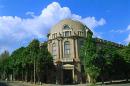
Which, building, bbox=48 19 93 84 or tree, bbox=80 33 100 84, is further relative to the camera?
building, bbox=48 19 93 84

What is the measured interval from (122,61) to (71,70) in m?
16.8

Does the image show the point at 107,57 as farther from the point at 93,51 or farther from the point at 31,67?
the point at 31,67

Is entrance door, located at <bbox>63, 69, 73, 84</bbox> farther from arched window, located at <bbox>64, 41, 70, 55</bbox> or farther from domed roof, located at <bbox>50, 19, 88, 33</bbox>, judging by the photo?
domed roof, located at <bbox>50, 19, 88, 33</bbox>

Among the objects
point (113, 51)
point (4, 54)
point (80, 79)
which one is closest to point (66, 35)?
point (80, 79)

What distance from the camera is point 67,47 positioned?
286ft

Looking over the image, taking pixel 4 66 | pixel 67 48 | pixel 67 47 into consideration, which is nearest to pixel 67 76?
pixel 67 48

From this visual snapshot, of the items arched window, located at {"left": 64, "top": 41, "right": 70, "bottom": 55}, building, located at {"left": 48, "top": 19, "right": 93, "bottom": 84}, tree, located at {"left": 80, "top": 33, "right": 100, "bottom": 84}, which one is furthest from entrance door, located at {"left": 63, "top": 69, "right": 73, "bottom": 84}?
tree, located at {"left": 80, "top": 33, "right": 100, "bottom": 84}

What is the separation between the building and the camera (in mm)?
84062

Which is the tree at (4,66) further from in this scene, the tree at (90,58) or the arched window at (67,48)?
the tree at (90,58)

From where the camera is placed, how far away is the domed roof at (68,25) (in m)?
87.5

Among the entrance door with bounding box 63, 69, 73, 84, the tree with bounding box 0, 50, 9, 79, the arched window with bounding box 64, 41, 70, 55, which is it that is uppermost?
the arched window with bounding box 64, 41, 70, 55

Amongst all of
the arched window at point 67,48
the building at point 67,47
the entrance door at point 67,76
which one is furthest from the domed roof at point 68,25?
the entrance door at point 67,76

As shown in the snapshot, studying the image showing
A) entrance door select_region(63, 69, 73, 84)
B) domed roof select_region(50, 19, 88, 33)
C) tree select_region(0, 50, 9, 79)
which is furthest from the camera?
tree select_region(0, 50, 9, 79)

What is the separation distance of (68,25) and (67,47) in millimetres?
6549
